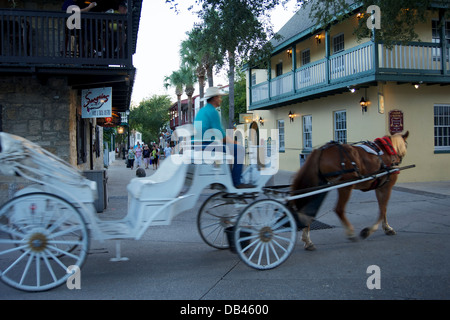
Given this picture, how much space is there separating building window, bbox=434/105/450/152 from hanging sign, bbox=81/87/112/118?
1192 cm

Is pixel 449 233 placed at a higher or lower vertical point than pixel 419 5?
lower

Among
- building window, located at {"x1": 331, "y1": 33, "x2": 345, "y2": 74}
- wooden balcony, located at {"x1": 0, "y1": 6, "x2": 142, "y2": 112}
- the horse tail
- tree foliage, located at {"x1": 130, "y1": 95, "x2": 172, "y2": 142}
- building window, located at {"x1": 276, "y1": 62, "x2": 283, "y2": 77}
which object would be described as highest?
tree foliage, located at {"x1": 130, "y1": 95, "x2": 172, "y2": 142}

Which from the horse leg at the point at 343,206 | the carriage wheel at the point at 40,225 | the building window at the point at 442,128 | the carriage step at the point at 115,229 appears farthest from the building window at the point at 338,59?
the carriage wheel at the point at 40,225

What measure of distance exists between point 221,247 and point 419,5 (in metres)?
7.09

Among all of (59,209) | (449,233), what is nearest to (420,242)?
(449,233)

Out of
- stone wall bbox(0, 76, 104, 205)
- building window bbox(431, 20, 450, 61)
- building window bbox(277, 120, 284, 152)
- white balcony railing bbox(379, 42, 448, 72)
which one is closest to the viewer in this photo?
stone wall bbox(0, 76, 104, 205)

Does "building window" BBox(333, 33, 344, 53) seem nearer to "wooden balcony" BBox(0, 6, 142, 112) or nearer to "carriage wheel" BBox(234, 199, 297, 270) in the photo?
"wooden balcony" BBox(0, 6, 142, 112)

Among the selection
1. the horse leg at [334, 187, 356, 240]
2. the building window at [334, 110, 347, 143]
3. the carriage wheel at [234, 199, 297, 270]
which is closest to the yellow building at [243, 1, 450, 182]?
the building window at [334, 110, 347, 143]

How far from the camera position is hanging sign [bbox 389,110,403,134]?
45.3ft

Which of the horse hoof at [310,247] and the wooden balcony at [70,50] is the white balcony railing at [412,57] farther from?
the horse hoof at [310,247]

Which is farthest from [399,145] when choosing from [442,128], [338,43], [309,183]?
[338,43]

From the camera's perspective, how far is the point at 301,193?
5391 mm

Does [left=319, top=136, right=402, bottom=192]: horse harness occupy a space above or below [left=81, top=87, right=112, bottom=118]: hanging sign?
below

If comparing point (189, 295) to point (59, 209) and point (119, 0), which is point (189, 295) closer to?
point (59, 209)
